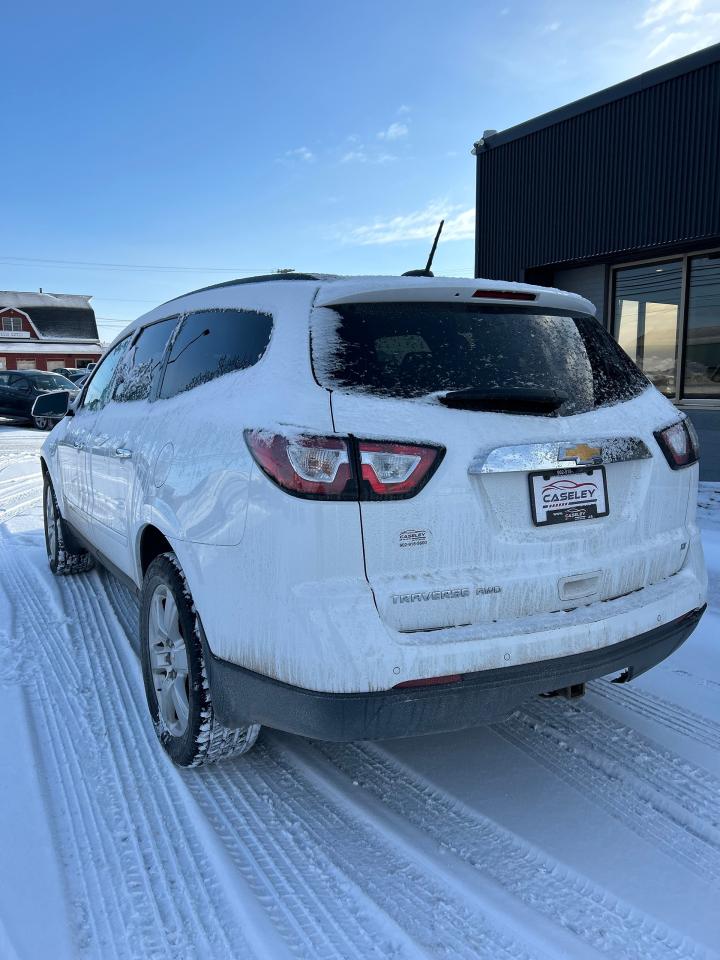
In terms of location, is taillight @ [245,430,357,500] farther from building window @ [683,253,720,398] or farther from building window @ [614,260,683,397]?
building window @ [614,260,683,397]

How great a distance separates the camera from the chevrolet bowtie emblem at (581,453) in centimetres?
209

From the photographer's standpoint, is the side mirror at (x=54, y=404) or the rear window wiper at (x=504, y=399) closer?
the rear window wiper at (x=504, y=399)

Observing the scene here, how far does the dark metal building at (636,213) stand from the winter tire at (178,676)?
7.93 meters

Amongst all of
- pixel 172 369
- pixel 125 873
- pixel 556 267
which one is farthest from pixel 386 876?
pixel 556 267

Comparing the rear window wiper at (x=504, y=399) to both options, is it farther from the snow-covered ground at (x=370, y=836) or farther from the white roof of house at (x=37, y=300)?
the white roof of house at (x=37, y=300)

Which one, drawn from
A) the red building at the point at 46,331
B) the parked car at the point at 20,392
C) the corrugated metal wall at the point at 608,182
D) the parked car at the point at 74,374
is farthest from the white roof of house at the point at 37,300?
the corrugated metal wall at the point at 608,182

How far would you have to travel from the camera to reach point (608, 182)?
11.2m

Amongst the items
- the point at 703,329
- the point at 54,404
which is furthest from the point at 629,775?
the point at 703,329

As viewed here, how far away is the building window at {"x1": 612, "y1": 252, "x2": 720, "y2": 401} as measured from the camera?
35.9 feet

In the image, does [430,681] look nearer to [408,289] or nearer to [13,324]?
[408,289]

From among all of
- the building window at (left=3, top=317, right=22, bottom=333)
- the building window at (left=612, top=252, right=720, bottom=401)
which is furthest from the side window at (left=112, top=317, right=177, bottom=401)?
the building window at (left=3, top=317, right=22, bottom=333)

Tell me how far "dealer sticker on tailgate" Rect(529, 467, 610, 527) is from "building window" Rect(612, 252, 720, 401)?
32.9ft

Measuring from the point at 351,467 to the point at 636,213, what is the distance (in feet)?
35.3

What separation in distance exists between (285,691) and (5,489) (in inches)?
335
